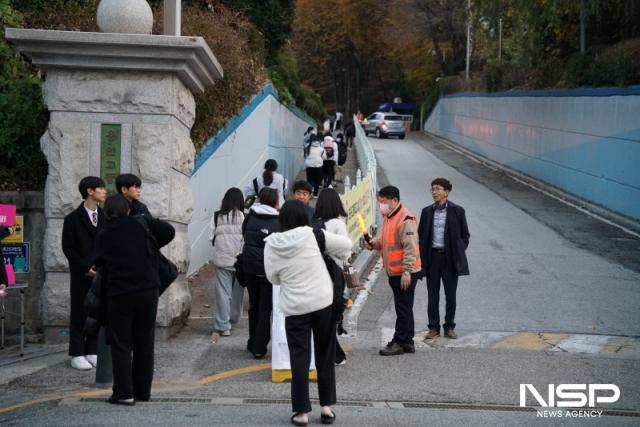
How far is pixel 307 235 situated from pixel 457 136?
138 feet

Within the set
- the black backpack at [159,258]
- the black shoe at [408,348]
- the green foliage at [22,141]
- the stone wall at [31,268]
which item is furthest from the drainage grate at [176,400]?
the green foliage at [22,141]

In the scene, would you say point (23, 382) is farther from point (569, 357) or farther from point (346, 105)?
point (346, 105)

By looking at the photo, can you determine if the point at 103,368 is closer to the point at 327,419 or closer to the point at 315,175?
the point at 327,419

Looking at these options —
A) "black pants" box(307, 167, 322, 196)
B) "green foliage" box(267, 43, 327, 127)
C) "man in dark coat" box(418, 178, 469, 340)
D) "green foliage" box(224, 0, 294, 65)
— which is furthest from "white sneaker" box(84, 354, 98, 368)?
"green foliage" box(267, 43, 327, 127)

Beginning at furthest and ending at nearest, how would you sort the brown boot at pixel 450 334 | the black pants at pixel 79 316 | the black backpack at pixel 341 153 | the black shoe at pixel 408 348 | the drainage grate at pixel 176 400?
the black backpack at pixel 341 153 < the brown boot at pixel 450 334 < the black shoe at pixel 408 348 < the black pants at pixel 79 316 < the drainage grate at pixel 176 400

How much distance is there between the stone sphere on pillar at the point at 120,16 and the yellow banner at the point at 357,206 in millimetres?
5310

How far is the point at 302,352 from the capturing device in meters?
7.28

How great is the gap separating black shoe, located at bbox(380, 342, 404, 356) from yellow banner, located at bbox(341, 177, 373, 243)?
497 centimetres

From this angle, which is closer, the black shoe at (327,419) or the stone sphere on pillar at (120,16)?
the black shoe at (327,419)

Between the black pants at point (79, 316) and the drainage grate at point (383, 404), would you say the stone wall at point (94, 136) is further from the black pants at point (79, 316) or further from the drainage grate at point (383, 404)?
the drainage grate at point (383, 404)

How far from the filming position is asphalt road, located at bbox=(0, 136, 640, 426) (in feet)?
24.9

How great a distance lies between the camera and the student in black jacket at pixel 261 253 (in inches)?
381

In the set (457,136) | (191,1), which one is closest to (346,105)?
(457,136)

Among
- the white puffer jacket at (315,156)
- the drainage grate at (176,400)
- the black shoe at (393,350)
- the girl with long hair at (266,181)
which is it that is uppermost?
the white puffer jacket at (315,156)
